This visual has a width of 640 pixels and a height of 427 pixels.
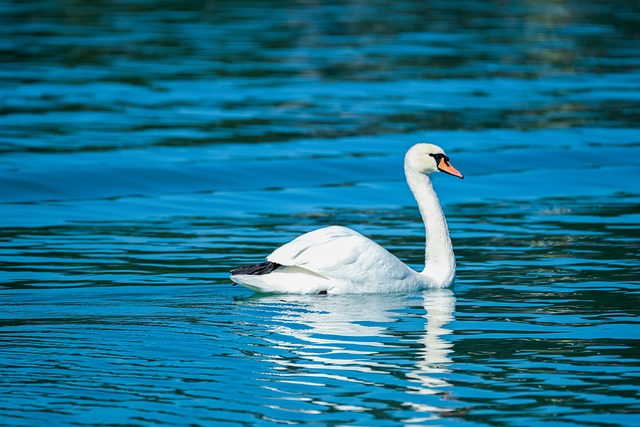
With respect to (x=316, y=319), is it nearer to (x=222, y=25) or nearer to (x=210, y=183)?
(x=210, y=183)

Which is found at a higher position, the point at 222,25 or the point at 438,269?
the point at 222,25

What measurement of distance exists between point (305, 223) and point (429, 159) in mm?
3219


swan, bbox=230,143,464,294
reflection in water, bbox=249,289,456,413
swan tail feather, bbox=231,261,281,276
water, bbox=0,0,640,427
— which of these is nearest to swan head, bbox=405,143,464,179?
Answer: water, bbox=0,0,640,427

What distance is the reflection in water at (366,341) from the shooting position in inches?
338

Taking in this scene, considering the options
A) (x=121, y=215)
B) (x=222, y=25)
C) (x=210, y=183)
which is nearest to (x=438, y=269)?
(x=121, y=215)

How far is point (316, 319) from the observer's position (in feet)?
34.1

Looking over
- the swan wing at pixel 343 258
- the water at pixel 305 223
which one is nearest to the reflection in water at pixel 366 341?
the water at pixel 305 223

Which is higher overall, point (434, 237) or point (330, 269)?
point (434, 237)

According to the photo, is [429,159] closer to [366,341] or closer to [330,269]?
[330,269]

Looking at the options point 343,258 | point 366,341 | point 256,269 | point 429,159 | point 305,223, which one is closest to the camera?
point 366,341

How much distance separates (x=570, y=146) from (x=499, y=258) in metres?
9.15

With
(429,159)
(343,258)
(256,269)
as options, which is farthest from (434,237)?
(256,269)

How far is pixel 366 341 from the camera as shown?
9.61 meters

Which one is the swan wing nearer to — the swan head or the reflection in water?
the reflection in water
